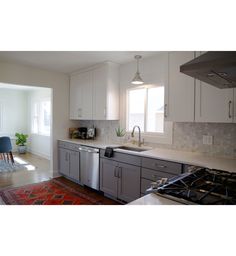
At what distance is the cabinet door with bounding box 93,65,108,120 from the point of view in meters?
3.52

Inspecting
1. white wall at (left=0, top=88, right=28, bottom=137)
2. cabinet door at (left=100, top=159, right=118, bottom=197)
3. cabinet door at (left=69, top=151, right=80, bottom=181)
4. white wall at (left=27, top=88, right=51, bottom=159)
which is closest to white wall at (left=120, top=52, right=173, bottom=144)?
cabinet door at (left=100, top=159, right=118, bottom=197)

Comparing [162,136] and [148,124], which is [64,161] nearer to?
[148,124]

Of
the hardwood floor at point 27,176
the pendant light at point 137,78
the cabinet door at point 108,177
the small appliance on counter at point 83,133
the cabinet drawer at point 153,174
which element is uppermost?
the pendant light at point 137,78

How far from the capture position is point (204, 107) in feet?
7.43

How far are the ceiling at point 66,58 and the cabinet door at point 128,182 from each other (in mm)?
1779

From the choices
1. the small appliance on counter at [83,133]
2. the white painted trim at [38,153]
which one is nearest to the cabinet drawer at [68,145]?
the small appliance on counter at [83,133]

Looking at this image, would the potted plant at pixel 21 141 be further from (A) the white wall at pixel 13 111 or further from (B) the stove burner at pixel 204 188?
(B) the stove burner at pixel 204 188

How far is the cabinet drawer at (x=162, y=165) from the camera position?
2.19 m

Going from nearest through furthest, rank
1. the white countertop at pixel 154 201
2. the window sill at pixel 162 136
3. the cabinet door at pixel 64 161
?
the white countertop at pixel 154 201, the window sill at pixel 162 136, the cabinet door at pixel 64 161

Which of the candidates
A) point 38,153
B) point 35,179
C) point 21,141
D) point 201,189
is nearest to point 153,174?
point 201,189

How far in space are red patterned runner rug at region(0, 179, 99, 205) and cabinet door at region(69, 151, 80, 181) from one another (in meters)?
0.25
